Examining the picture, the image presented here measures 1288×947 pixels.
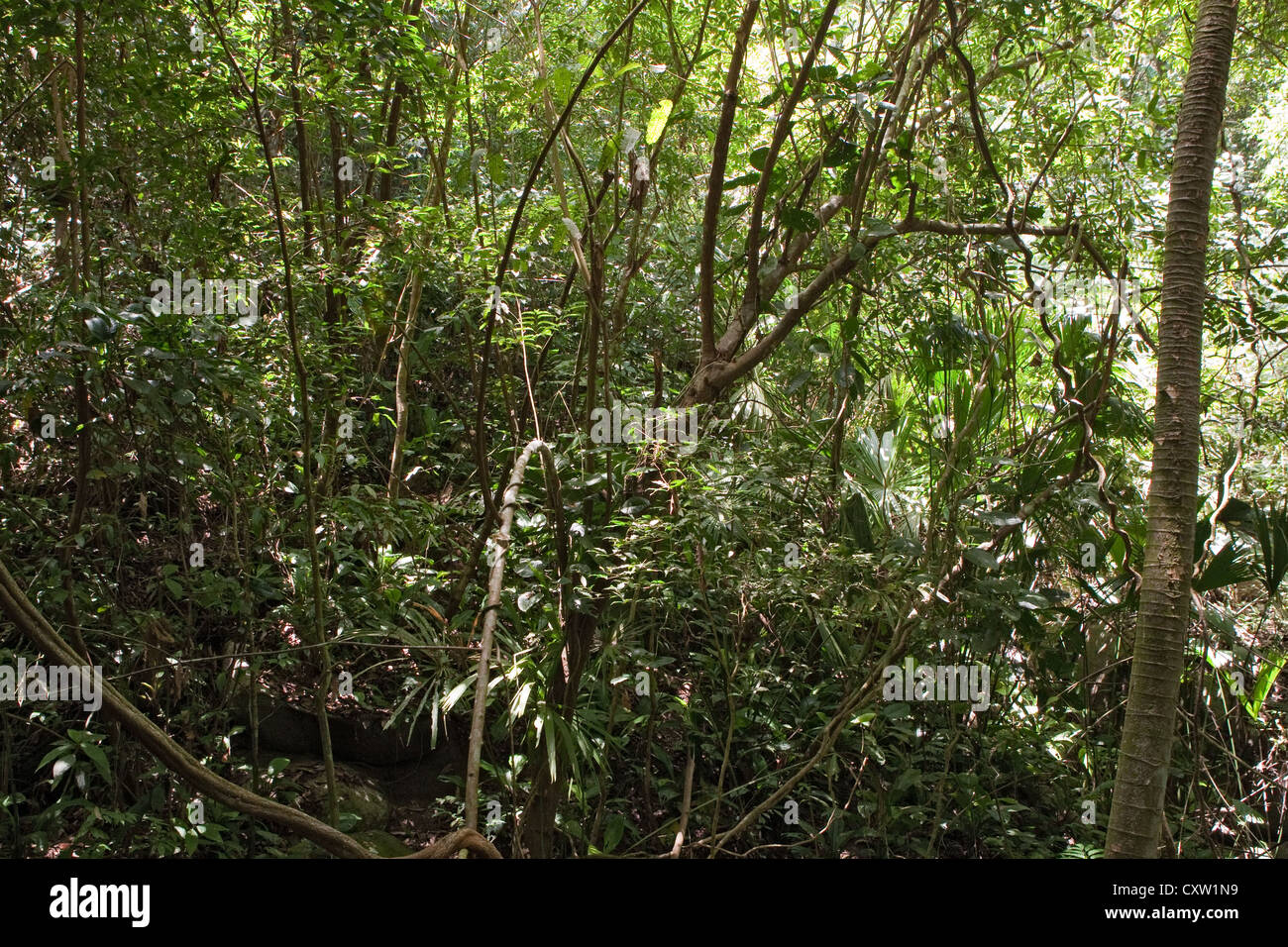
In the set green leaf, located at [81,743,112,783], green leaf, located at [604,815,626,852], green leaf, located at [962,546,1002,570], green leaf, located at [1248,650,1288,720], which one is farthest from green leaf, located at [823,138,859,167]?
green leaf, located at [81,743,112,783]

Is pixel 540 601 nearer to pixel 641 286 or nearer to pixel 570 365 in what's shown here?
pixel 570 365

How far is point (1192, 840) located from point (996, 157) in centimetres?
281

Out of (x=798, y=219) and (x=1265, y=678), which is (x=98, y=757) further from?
(x=1265, y=678)

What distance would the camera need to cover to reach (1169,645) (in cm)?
192

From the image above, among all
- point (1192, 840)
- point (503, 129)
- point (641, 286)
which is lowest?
point (1192, 840)

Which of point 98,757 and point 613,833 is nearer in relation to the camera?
point 98,757

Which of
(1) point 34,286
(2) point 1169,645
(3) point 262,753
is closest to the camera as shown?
(2) point 1169,645

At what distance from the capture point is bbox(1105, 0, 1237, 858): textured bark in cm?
190

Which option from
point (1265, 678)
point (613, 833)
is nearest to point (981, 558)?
point (613, 833)

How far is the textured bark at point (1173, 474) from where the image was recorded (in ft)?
6.23

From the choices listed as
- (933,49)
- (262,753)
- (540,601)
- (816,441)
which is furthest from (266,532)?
(933,49)

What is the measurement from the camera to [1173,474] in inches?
A: 78.7

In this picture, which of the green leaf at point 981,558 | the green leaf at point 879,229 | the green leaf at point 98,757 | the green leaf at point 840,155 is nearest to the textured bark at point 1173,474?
the green leaf at point 981,558

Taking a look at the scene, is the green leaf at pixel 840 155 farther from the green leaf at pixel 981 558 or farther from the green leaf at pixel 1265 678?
the green leaf at pixel 1265 678
